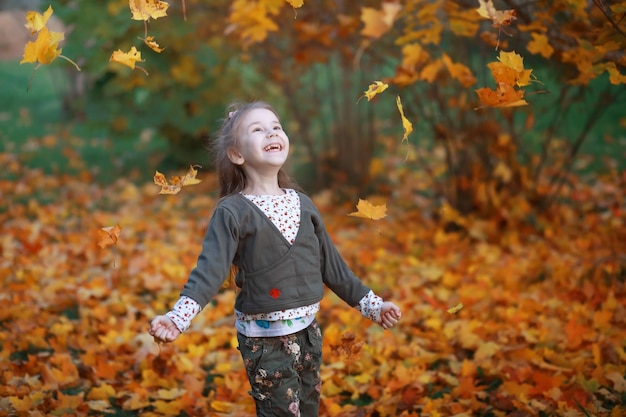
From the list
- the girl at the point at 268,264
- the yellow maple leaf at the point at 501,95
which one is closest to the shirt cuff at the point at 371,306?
the girl at the point at 268,264

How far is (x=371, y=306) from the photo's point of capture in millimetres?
2344

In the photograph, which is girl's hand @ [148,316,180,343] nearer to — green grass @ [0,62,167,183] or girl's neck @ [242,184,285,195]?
girl's neck @ [242,184,285,195]

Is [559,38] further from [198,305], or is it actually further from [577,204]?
[577,204]

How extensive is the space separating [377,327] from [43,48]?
7.43ft

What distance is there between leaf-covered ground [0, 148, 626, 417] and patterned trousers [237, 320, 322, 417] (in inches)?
11.6

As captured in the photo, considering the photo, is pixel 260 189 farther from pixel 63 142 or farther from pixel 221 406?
pixel 63 142

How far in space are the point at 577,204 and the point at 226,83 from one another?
355 cm

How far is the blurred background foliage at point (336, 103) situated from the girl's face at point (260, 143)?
1.44 meters

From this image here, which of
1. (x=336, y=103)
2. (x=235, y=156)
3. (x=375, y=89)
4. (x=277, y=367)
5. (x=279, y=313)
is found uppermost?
(x=375, y=89)

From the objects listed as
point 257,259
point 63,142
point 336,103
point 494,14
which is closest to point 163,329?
point 257,259

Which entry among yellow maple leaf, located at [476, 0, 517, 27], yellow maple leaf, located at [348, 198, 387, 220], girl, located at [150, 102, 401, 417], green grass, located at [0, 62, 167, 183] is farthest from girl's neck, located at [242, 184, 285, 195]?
green grass, located at [0, 62, 167, 183]

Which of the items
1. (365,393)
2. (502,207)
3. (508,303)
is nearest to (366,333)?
(365,393)

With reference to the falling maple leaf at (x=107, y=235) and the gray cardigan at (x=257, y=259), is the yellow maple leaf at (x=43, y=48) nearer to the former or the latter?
the falling maple leaf at (x=107, y=235)

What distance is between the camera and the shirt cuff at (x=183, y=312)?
1956mm
